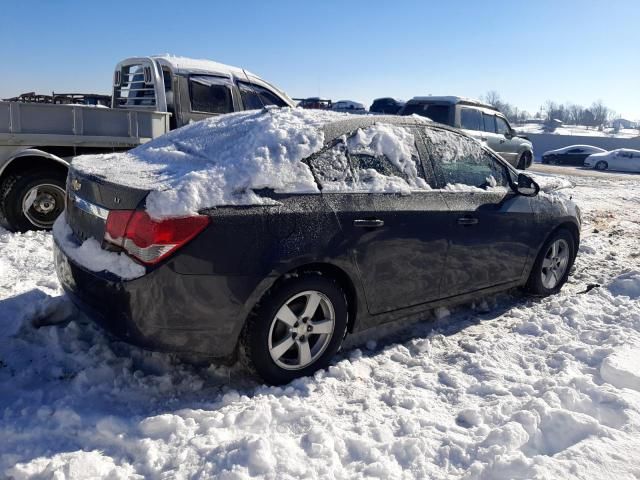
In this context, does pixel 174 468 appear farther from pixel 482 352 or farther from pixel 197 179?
pixel 482 352

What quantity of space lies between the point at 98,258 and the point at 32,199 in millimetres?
3805

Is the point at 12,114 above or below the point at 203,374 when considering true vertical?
above

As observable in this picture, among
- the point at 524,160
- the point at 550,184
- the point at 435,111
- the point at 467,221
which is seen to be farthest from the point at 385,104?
the point at 467,221

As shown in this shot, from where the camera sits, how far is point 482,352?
385 centimetres

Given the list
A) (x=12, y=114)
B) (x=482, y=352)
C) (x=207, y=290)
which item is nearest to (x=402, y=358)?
(x=482, y=352)

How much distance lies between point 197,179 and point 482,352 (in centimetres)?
234

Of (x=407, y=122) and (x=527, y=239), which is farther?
(x=527, y=239)

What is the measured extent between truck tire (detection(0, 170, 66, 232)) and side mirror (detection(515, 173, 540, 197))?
4897 millimetres

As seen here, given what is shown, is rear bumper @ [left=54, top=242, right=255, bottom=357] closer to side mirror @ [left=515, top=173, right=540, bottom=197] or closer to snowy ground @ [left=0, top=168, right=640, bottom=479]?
snowy ground @ [left=0, top=168, right=640, bottom=479]

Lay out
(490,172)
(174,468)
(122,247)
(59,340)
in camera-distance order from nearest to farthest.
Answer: (174,468)
(122,247)
(59,340)
(490,172)

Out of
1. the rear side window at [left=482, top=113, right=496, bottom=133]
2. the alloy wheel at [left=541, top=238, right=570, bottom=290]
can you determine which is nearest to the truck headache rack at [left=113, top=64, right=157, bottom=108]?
the alloy wheel at [left=541, top=238, right=570, bottom=290]

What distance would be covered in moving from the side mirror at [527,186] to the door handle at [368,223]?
5.83ft

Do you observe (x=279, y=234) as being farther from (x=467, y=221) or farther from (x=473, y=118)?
(x=473, y=118)

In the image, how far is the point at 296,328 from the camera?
3.23 m
